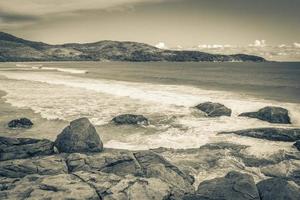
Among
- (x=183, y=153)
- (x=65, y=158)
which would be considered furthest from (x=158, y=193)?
(x=183, y=153)

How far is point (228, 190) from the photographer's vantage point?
39.5 feet

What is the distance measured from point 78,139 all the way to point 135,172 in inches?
200

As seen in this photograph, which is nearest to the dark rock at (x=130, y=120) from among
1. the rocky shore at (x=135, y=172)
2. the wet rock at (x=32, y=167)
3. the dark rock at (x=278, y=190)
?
the rocky shore at (x=135, y=172)

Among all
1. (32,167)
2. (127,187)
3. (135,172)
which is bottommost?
(135,172)

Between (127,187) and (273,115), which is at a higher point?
(127,187)

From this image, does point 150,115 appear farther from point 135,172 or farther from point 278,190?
point 278,190

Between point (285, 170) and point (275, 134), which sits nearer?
point (285, 170)

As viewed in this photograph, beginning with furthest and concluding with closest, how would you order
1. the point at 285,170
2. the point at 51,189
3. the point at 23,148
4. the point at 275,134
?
the point at 275,134 → the point at 23,148 → the point at 285,170 → the point at 51,189


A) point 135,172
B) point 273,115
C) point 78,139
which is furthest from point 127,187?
point 273,115

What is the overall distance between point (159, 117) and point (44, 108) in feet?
36.8

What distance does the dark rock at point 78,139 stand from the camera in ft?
58.6

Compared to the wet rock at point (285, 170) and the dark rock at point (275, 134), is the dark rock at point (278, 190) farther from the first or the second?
the dark rock at point (275, 134)

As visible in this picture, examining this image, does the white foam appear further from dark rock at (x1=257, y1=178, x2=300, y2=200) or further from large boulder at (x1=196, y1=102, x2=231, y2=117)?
dark rock at (x1=257, y1=178, x2=300, y2=200)

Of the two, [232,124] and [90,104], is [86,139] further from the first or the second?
[90,104]
